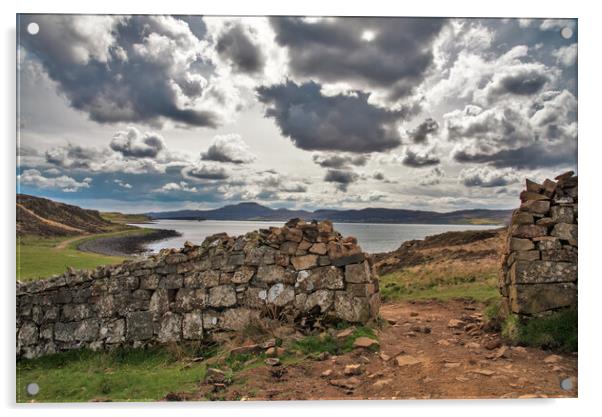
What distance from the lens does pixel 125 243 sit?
709 centimetres

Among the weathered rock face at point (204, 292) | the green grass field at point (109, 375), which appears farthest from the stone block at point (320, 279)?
the green grass field at point (109, 375)

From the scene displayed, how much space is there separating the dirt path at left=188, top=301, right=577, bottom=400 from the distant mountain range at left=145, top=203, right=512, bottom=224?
6.21 ft

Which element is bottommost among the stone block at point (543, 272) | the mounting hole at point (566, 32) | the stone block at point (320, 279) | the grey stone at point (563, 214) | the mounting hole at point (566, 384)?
the mounting hole at point (566, 384)

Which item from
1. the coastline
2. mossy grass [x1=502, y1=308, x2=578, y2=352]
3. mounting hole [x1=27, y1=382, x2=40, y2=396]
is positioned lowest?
mounting hole [x1=27, y1=382, x2=40, y2=396]

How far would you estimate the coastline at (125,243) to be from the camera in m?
6.94

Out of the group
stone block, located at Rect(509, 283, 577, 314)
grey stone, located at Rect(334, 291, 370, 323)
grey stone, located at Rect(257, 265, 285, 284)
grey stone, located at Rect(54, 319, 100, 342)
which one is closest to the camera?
stone block, located at Rect(509, 283, 577, 314)

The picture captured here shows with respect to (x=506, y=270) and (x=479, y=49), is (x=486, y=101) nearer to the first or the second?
(x=479, y=49)

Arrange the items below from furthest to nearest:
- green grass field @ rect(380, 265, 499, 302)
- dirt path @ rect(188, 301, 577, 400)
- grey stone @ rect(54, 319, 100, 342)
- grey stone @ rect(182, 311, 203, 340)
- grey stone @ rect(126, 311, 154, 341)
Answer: green grass field @ rect(380, 265, 499, 302) < grey stone @ rect(54, 319, 100, 342) < grey stone @ rect(126, 311, 154, 341) < grey stone @ rect(182, 311, 203, 340) < dirt path @ rect(188, 301, 577, 400)

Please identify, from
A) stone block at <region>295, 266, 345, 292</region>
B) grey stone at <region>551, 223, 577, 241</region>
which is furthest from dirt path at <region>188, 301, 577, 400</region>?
grey stone at <region>551, 223, 577, 241</region>

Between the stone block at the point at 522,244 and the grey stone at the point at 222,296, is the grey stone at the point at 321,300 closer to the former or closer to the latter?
the grey stone at the point at 222,296

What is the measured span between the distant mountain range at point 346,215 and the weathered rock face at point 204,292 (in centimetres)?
18

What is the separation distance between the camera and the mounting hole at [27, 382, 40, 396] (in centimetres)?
571

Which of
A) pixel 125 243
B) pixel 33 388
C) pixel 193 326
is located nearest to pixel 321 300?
pixel 193 326

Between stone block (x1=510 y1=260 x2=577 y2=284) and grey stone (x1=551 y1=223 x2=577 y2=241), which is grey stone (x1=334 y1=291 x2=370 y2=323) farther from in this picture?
grey stone (x1=551 y1=223 x2=577 y2=241)
